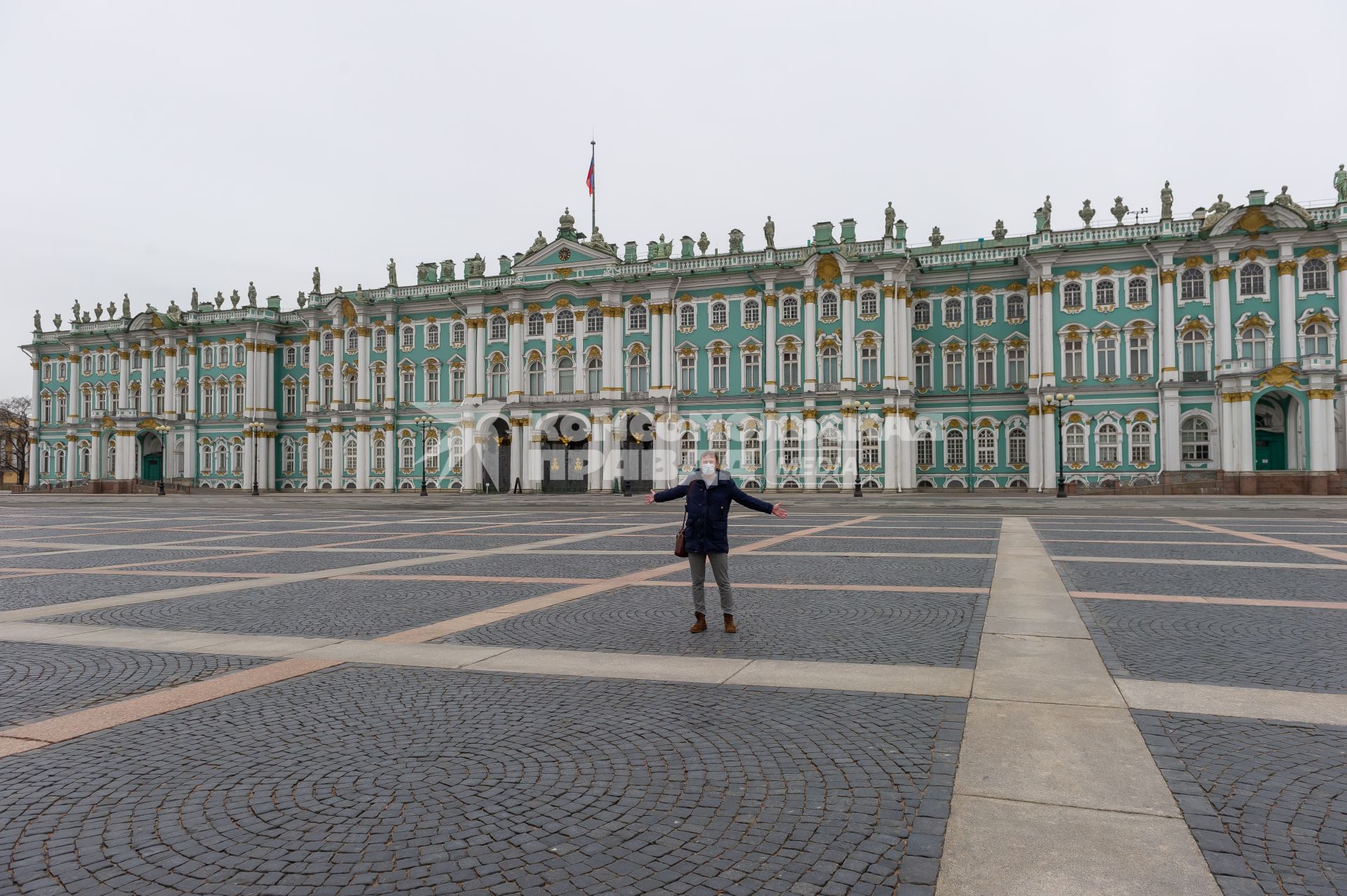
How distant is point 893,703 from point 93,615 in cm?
902

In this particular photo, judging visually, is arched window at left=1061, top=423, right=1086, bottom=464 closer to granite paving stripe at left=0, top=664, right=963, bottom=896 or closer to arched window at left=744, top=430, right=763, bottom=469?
arched window at left=744, top=430, right=763, bottom=469

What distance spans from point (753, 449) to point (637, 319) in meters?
11.6

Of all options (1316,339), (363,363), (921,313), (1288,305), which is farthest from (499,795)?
(363,363)

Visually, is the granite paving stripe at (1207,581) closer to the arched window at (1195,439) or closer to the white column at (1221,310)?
the arched window at (1195,439)

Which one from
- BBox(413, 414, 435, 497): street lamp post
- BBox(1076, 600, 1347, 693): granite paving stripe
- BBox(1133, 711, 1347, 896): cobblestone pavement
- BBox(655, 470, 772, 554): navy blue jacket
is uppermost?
BBox(413, 414, 435, 497): street lamp post

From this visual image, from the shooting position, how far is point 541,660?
24.6ft

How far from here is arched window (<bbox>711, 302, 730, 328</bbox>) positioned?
55.3 meters

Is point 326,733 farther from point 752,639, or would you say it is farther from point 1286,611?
point 1286,611

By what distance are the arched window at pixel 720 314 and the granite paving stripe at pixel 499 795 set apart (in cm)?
4995

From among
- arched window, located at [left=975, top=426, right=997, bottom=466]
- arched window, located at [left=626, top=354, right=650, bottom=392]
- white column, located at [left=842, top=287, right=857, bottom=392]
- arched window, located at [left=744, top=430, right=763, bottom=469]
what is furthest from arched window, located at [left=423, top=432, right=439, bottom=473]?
arched window, located at [left=975, top=426, right=997, bottom=466]

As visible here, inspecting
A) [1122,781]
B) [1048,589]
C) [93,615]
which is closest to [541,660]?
[1122,781]

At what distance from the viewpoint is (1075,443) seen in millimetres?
49438

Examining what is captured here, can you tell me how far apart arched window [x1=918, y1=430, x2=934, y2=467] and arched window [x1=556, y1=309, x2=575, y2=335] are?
77.5 ft

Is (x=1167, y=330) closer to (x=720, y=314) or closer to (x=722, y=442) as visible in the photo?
(x=720, y=314)
